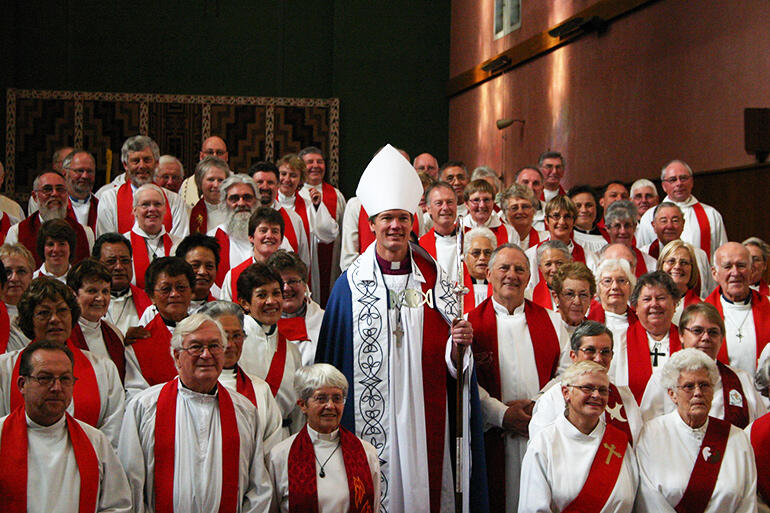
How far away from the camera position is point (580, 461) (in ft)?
14.3

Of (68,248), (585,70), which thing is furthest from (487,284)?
(585,70)

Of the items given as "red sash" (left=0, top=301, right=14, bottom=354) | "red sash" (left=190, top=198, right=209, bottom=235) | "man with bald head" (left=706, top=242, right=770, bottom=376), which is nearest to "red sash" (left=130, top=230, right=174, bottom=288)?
"red sash" (left=190, top=198, right=209, bottom=235)

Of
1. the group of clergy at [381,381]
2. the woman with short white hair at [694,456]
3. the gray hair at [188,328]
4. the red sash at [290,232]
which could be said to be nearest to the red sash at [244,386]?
the group of clergy at [381,381]

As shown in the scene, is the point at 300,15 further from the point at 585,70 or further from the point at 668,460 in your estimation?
the point at 668,460

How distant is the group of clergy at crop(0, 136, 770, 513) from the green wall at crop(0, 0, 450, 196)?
7.97 metres

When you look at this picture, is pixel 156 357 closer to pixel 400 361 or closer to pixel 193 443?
pixel 193 443

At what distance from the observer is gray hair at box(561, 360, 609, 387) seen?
4.31 metres

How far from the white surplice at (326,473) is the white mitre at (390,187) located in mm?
1156

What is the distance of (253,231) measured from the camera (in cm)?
591

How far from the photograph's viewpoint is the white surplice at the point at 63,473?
3893mm

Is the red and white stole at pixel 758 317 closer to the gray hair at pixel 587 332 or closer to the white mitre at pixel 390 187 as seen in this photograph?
the gray hair at pixel 587 332

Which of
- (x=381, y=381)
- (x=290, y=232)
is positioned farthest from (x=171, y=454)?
(x=290, y=232)

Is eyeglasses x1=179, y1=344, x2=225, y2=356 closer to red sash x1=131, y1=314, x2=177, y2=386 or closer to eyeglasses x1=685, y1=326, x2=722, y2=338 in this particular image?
red sash x1=131, y1=314, x2=177, y2=386

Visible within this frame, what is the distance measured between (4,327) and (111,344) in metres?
0.53
